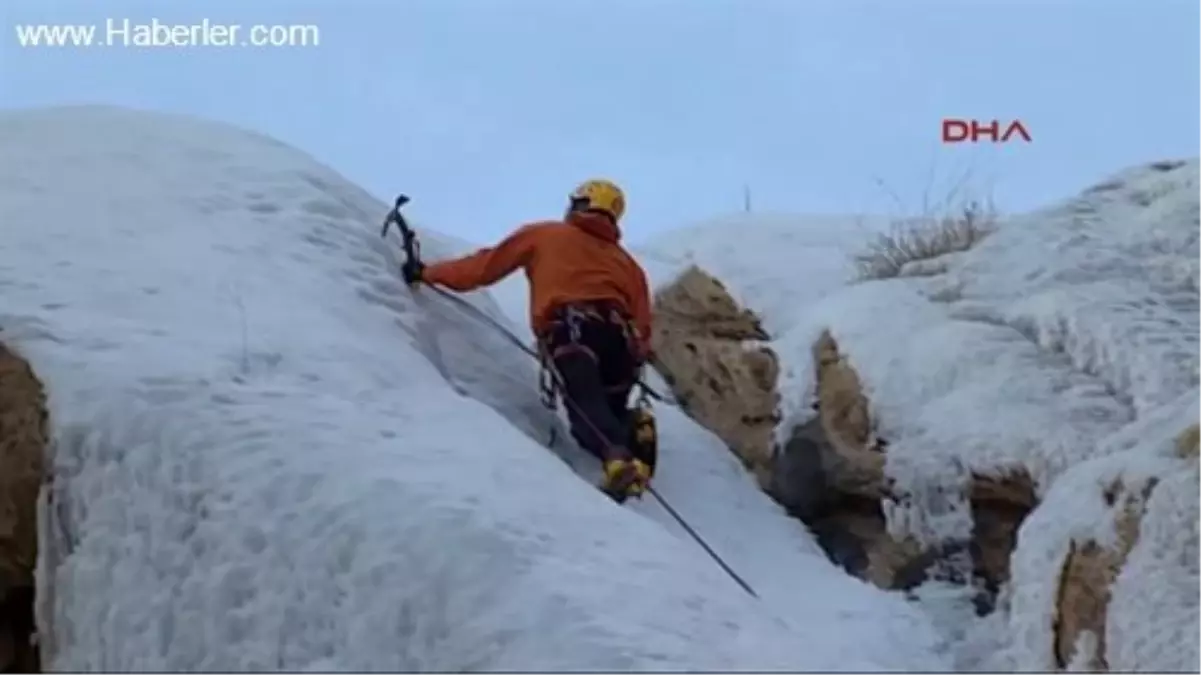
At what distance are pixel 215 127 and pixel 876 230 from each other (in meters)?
4.28

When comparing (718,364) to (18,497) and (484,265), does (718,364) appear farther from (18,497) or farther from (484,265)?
(18,497)

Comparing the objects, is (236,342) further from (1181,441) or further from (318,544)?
(1181,441)

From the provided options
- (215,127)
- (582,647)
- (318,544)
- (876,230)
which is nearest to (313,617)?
(318,544)

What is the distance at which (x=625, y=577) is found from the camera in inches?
231

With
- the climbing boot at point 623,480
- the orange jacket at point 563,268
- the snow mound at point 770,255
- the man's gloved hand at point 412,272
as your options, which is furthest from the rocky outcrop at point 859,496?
the man's gloved hand at point 412,272

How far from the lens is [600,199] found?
29.7 feet

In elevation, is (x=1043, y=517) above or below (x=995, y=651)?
above

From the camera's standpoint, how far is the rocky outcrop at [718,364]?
9453 millimetres

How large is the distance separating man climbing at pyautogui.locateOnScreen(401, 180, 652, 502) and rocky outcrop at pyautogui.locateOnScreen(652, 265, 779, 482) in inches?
32.3

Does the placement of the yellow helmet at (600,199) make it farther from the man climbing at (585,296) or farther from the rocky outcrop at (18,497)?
the rocky outcrop at (18,497)

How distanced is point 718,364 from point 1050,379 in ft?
5.80

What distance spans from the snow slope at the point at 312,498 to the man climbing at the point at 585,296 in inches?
9.7

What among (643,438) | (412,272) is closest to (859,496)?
(643,438)

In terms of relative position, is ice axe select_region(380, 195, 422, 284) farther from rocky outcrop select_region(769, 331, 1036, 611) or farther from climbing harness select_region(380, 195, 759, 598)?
rocky outcrop select_region(769, 331, 1036, 611)
